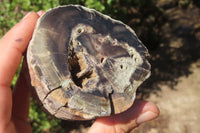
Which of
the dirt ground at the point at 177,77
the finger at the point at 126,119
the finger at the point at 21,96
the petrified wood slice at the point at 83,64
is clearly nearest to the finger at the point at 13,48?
the petrified wood slice at the point at 83,64

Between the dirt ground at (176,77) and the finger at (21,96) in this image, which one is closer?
the finger at (21,96)

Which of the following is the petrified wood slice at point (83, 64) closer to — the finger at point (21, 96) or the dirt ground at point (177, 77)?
the finger at point (21, 96)

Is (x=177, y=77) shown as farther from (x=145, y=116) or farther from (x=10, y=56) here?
(x=10, y=56)

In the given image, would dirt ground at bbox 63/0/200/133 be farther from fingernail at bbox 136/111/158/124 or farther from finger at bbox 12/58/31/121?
fingernail at bbox 136/111/158/124

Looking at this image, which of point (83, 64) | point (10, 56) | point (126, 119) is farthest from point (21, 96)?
point (126, 119)

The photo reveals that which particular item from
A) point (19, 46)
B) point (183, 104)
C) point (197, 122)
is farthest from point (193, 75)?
point (19, 46)

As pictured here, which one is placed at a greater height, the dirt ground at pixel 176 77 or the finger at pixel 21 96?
the finger at pixel 21 96

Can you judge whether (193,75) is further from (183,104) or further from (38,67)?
(38,67)
